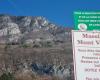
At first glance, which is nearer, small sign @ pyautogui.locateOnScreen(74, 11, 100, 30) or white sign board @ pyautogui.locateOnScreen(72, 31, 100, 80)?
small sign @ pyautogui.locateOnScreen(74, 11, 100, 30)

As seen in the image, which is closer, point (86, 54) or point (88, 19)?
point (88, 19)

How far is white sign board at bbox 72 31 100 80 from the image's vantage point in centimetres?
604

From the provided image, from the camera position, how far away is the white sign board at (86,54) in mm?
6035

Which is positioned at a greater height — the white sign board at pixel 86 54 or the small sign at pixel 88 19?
the small sign at pixel 88 19

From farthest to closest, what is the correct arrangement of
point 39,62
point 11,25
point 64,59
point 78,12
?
point 11,25 < point 39,62 < point 64,59 < point 78,12

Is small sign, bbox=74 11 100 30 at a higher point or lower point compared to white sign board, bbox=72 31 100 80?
higher

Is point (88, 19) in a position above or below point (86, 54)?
above

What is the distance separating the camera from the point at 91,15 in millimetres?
5906

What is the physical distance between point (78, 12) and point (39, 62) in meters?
47.7

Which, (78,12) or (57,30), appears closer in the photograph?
(78,12)

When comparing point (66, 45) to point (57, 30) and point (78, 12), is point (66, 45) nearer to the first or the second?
point (57, 30)

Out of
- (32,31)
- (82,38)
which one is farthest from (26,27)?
(82,38)

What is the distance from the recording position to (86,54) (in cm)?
606

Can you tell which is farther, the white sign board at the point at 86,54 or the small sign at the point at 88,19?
the white sign board at the point at 86,54
